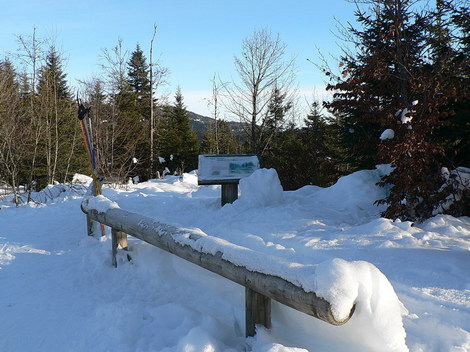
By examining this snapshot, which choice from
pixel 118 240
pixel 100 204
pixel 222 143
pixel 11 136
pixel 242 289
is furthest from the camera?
pixel 222 143

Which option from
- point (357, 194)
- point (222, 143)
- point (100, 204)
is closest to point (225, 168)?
point (357, 194)

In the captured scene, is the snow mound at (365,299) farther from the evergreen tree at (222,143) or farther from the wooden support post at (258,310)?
the evergreen tree at (222,143)

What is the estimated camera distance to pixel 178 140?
33.7 metres

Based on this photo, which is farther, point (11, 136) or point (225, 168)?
point (11, 136)

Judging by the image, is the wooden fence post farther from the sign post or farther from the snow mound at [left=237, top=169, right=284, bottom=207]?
the sign post

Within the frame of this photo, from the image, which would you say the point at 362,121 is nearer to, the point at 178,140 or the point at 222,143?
the point at 178,140

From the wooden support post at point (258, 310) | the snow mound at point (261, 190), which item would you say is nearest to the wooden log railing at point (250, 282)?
the wooden support post at point (258, 310)

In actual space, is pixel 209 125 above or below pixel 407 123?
above

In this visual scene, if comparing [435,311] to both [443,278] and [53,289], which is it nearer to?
[443,278]

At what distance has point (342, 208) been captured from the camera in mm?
8180

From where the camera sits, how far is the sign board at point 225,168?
30.3ft

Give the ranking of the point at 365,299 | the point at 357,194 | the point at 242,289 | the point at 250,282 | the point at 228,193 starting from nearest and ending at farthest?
1. the point at 365,299
2. the point at 250,282
3. the point at 242,289
4. the point at 357,194
5. the point at 228,193

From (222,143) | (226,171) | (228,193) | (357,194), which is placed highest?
(222,143)

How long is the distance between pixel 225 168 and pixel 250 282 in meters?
6.49
